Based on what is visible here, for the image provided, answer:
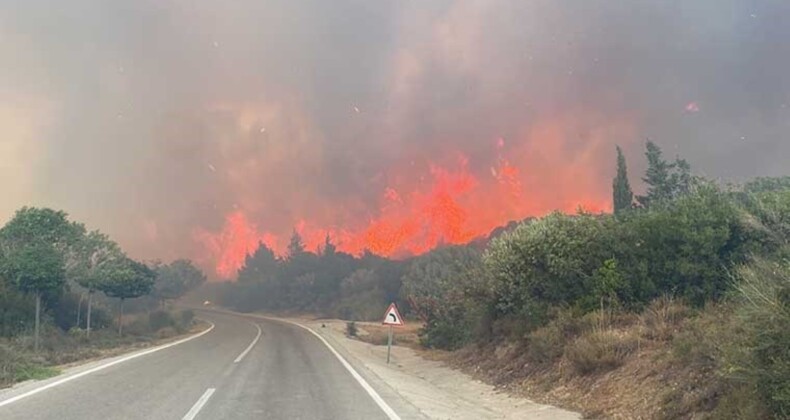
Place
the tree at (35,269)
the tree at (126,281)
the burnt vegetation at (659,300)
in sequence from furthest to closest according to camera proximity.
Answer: the tree at (126,281)
the tree at (35,269)
the burnt vegetation at (659,300)

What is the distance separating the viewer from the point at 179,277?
115m

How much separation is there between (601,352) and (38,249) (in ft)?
106

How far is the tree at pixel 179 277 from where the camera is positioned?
359 feet

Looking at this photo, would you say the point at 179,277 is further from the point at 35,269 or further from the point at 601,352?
the point at 601,352

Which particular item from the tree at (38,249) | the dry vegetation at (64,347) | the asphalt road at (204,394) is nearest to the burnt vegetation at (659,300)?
the asphalt road at (204,394)

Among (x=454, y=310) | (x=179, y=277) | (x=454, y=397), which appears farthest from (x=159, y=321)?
(x=179, y=277)

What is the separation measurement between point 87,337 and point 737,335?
113 feet

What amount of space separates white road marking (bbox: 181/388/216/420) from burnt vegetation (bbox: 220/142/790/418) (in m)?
6.63

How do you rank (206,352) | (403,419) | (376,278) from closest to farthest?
(403,419), (206,352), (376,278)

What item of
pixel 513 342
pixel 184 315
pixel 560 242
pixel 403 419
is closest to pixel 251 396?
pixel 403 419

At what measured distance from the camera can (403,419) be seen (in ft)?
27.2

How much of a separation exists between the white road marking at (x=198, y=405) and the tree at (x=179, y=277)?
101 meters

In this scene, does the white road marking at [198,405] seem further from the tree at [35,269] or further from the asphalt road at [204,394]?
the tree at [35,269]

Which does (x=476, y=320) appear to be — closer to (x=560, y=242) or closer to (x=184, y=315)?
(x=560, y=242)
